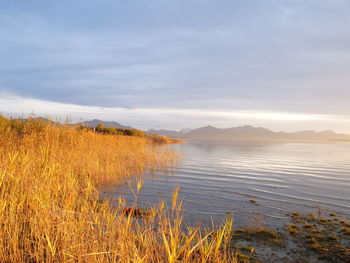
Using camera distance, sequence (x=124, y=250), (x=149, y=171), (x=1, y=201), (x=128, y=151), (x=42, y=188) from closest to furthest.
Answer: (x=124, y=250) → (x=1, y=201) → (x=42, y=188) → (x=149, y=171) → (x=128, y=151)

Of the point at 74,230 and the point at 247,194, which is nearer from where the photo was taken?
the point at 74,230

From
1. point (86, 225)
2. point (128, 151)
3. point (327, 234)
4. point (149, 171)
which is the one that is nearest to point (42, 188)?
point (86, 225)

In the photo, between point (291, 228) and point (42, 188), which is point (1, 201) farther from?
point (291, 228)

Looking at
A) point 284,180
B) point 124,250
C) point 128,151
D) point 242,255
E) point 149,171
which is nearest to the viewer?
point 124,250

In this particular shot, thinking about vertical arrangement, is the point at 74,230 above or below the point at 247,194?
above

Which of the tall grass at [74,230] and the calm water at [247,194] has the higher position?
the tall grass at [74,230]

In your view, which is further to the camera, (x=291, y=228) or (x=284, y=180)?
(x=284, y=180)

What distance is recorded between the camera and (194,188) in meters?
13.2

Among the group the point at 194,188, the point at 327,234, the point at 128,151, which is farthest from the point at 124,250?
the point at 128,151

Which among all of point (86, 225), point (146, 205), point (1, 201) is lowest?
point (146, 205)

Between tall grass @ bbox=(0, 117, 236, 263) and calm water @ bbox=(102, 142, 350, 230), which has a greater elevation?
tall grass @ bbox=(0, 117, 236, 263)

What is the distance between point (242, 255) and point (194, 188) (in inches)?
297

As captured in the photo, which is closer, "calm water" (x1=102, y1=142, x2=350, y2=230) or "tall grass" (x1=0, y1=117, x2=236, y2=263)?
"tall grass" (x1=0, y1=117, x2=236, y2=263)

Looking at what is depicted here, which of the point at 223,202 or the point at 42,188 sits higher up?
the point at 42,188
